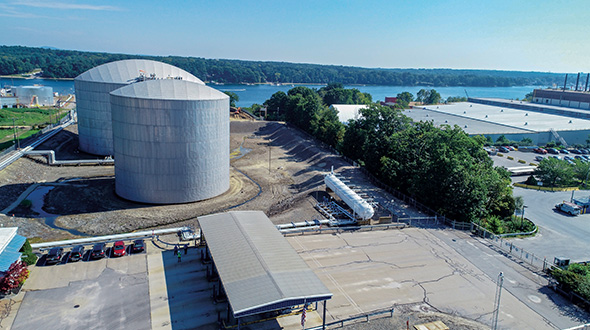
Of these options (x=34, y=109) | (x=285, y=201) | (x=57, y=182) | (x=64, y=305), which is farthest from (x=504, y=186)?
(x=34, y=109)

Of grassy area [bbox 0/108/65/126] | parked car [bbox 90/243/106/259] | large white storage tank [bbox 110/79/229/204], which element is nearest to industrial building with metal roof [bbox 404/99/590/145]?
large white storage tank [bbox 110/79/229/204]

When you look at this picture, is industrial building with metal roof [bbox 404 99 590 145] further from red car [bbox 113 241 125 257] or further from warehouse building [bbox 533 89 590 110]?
red car [bbox 113 241 125 257]

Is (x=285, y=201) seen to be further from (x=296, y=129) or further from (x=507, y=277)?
(x=296, y=129)

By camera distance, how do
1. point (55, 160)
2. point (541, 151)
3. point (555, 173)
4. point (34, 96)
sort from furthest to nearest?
point (34, 96) → point (541, 151) → point (55, 160) → point (555, 173)

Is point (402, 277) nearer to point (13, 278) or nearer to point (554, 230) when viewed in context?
point (554, 230)

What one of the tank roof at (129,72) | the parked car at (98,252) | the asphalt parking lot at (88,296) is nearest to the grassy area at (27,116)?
the tank roof at (129,72)

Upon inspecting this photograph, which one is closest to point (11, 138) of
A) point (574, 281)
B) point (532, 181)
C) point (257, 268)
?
point (257, 268)
